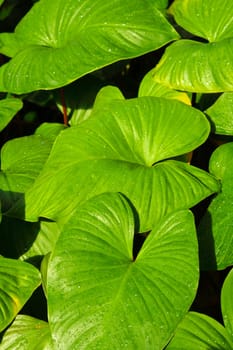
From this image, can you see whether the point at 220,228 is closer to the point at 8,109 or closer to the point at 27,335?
the point at 27,335

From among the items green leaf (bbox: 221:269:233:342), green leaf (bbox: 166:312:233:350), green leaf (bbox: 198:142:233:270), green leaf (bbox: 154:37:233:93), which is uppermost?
green leaf (bbox: 154:37:233:93)

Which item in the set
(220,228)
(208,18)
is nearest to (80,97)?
(208,18)

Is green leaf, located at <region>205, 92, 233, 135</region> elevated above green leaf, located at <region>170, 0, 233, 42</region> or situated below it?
below

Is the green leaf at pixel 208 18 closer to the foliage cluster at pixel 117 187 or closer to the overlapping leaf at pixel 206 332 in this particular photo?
the foliage cluster at pixel 117 187

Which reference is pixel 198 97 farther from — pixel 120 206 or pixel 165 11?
pixel 120 206

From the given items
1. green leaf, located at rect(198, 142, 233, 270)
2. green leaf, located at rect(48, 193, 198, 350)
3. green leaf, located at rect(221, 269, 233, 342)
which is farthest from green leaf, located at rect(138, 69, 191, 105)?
green leaf, located at rect(221, 269, 233, 342)

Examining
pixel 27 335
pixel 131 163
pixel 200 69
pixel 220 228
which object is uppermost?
pixel 200 69

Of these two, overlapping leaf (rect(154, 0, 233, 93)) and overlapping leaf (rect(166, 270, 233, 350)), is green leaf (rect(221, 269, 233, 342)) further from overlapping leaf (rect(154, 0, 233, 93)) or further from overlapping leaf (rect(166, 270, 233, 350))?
overlapping leaf (rect(154, 0, 233, 93))
